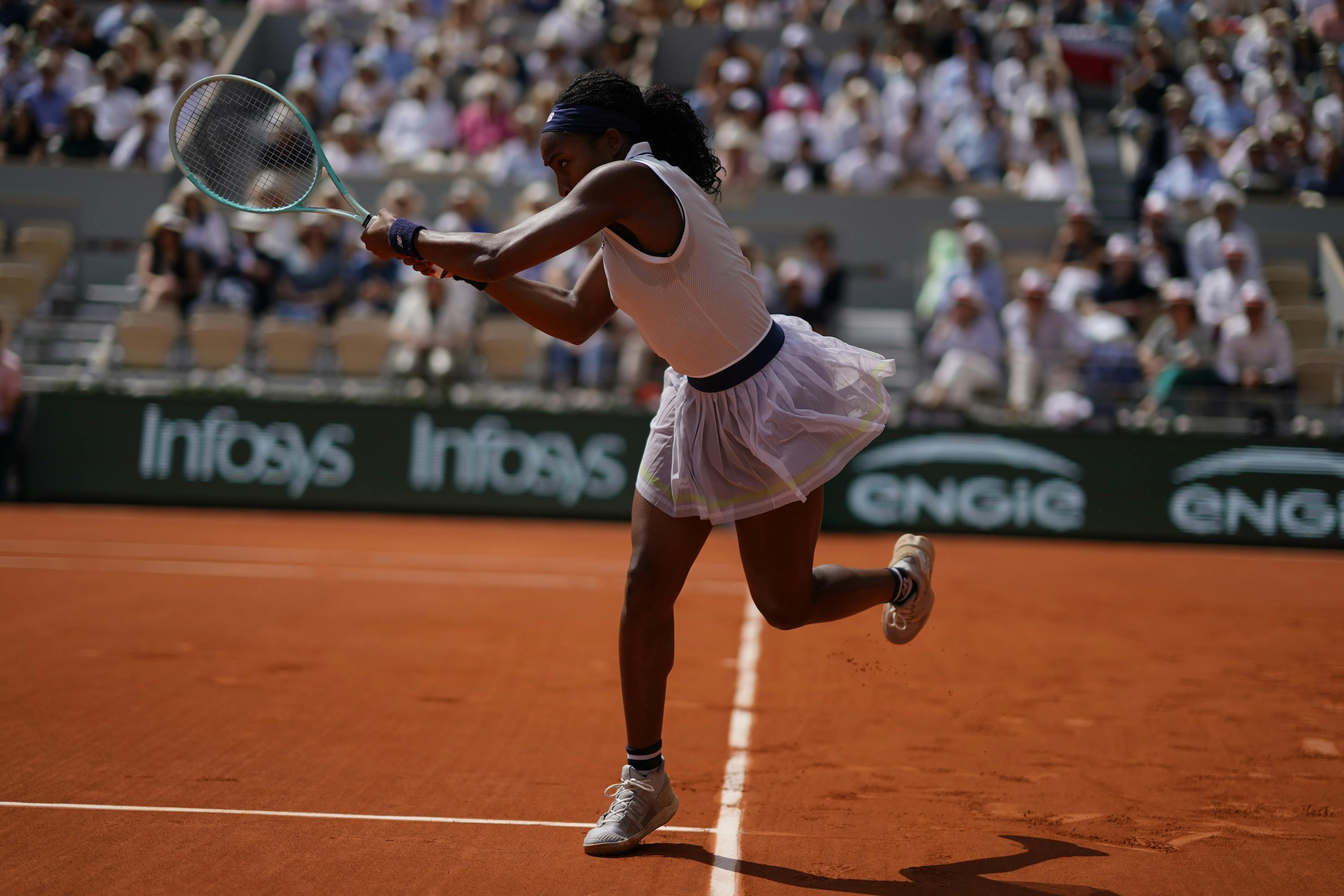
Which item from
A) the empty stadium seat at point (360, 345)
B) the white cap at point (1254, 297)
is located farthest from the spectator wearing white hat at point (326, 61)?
the white cap at point (1254, 297)

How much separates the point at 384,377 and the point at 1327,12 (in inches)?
444

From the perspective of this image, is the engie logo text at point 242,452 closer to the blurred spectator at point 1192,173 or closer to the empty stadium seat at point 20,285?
the empty stadium seat at point 20,285

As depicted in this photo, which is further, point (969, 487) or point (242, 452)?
point (242, 452)

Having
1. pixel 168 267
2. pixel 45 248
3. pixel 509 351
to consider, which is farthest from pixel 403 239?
pixel 45 248

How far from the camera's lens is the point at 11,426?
11.7 meters

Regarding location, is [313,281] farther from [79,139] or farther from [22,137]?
[22,137]

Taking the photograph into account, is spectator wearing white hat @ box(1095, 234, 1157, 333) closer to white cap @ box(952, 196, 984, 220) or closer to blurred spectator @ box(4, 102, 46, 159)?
white cap @ box(952, 196, 984, 220)

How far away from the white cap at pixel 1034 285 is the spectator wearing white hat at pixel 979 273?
0.37 m

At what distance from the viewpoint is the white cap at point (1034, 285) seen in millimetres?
11734

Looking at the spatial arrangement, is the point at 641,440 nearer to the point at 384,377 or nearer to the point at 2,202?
the point at 384,377

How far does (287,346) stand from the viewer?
12.1 meters

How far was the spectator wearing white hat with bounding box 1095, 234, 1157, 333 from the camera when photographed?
40.2 feet

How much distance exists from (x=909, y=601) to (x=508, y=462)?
25.3 ft

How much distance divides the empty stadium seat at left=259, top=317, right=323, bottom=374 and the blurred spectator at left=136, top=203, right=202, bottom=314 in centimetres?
104
